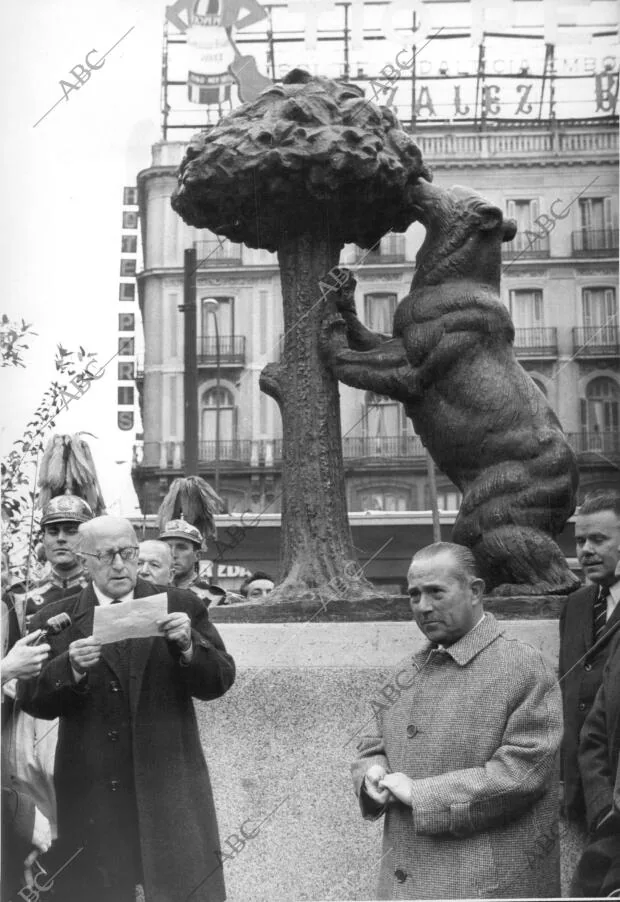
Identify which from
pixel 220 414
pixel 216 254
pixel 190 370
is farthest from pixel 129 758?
pixel 216 254

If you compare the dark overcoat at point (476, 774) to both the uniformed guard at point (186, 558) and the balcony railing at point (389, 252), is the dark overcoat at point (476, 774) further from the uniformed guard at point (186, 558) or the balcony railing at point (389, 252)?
the balcony railing at point (389, 252)

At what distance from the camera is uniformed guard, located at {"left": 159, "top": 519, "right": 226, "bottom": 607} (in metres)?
6.47

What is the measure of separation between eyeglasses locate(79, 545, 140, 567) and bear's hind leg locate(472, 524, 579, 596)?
1676 mm

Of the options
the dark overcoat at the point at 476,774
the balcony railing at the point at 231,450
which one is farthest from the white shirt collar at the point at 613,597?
the balcony railing at the point at 231,450

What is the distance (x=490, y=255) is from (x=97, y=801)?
292 cm

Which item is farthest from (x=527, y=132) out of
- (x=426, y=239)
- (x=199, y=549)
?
(x=199, y=549)

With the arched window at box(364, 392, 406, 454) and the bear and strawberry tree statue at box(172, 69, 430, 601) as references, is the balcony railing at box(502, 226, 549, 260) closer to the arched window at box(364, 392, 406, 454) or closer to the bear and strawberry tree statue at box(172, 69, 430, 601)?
the arched window at box(364, 392, 406, 454)

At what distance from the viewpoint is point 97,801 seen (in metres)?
4.94

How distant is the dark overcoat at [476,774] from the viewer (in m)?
3.94

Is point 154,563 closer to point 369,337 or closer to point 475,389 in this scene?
point 369,337

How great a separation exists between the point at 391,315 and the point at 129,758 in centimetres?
374

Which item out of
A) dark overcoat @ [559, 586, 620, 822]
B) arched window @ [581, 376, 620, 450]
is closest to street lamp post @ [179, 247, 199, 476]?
arched window @ [581, 376, 620, 450]

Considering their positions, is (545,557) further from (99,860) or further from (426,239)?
(99,860)

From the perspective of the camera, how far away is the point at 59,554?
6.23 metres
